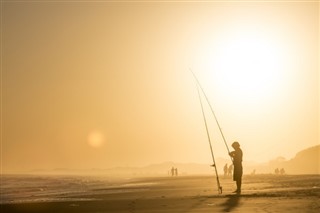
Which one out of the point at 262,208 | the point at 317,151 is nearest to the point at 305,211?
the point at 262,208

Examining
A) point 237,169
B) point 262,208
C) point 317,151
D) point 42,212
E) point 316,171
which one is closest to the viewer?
point 262,208

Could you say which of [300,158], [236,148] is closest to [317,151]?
[300,158]

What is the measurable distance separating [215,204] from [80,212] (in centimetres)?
385

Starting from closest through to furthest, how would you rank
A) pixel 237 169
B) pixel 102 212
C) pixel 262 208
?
pixel 262 208 → pixel 102 212 → pixel 237 169

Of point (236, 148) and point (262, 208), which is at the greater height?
point (236, 148)

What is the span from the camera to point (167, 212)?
11625mm

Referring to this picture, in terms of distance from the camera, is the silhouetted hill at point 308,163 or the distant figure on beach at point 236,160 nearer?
the distant figure on beach at point 236,160

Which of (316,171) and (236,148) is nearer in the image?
(236,148)

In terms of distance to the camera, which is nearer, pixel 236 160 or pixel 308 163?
pixel 236 160

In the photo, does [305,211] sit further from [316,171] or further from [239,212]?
[316,171]

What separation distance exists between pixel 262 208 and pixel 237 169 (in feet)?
29.7

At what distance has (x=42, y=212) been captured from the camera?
13953 mm

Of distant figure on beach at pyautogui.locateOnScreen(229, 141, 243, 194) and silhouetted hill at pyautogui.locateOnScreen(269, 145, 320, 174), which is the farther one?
silhouetted hill at pyautogui.locateOnScreen(269, 145, 320, 174)

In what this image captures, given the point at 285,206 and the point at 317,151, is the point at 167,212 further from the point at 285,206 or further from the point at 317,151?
the point at 317,151
